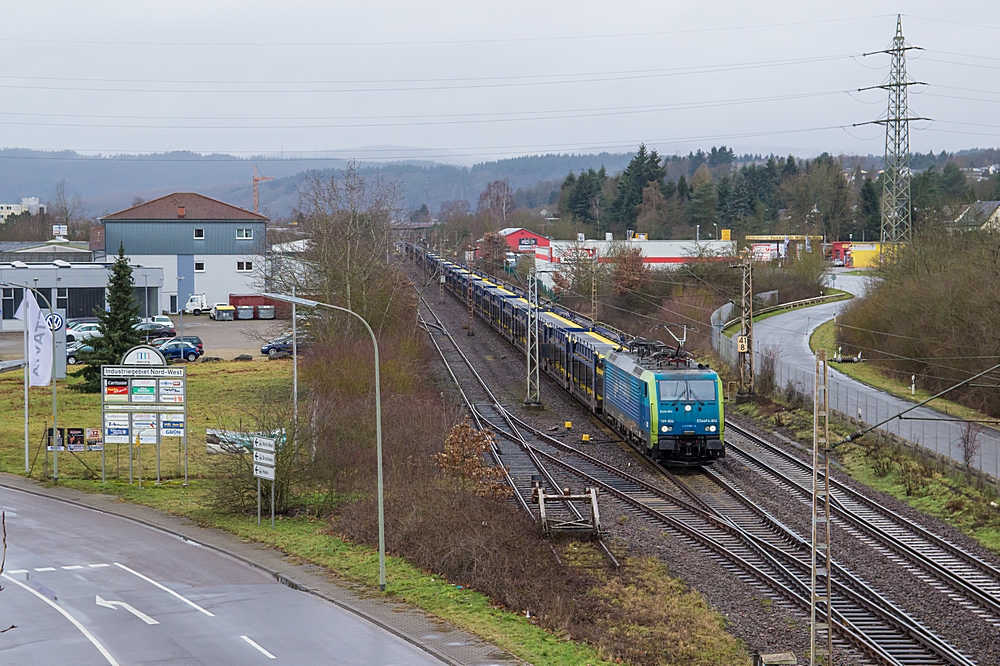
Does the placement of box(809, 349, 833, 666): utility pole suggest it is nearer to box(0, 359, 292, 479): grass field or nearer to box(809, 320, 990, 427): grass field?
box(0, 359, 292, 479): grass field

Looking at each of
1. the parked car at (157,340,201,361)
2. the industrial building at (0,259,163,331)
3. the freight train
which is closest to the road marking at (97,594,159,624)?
the freight train

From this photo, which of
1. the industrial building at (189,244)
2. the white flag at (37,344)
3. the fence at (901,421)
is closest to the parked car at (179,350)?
the white flag at (37,344)

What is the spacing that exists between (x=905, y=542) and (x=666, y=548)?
572cm

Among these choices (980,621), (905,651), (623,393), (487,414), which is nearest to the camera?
(905,651)

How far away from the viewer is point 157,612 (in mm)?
19656

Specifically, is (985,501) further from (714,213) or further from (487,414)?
(714,213)

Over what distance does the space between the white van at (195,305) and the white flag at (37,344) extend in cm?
5301

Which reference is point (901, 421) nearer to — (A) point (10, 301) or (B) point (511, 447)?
(B) point (511, 447)

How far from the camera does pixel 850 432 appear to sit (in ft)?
121

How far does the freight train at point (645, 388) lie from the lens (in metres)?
31.6

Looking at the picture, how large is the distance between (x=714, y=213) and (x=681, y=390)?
92479mm

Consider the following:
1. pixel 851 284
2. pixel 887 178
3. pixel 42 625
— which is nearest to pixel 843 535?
pixel 42 625

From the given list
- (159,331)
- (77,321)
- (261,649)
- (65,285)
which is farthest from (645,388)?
(65,285)

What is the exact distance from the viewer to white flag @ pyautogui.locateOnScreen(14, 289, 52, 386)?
35.7m
